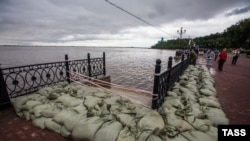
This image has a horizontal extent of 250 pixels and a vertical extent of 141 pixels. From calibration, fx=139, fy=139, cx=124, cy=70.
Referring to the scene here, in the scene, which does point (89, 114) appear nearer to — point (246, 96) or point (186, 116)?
point (186, 116)

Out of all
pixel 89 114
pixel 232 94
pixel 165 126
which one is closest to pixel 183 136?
pixel 165 126

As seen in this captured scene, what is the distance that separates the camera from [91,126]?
226cm

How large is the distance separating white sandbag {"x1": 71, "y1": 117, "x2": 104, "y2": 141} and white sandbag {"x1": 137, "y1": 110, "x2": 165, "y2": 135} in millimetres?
679

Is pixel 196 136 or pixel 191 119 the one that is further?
pixel 191 119

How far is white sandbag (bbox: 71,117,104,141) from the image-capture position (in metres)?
2.17

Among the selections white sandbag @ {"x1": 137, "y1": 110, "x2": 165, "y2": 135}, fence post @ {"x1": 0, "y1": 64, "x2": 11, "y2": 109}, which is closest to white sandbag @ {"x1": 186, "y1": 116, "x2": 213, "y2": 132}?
white sandbag @ {"x1": 137, "y1": 110, "x2": 165, "y2": 135}

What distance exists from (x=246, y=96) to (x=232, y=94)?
1.21ft

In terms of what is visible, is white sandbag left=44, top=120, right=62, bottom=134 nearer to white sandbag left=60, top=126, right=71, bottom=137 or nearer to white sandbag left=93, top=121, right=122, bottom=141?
white sandbag left=60, top=126, right=71, bottom=137

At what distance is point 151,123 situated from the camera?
2236 millimetres

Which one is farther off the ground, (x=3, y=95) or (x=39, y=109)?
(x=3, y=95)

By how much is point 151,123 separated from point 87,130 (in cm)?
103

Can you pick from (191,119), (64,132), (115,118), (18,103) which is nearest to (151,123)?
(115,118)

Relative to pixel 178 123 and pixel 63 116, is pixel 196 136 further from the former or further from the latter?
pixel 63 116

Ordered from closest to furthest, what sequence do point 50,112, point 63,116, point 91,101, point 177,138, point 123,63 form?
point 177,138 < point 63,116 < point 50,112 < point 91,101 < point 123,63
